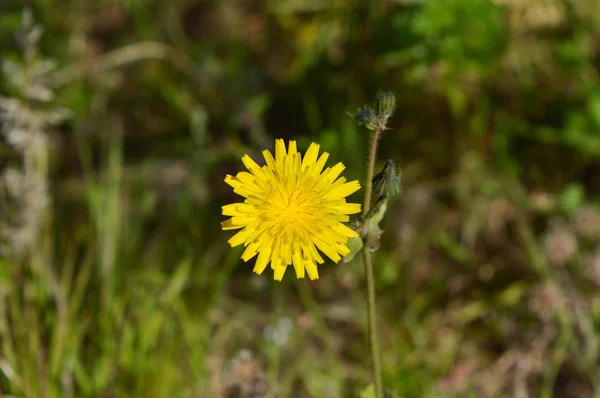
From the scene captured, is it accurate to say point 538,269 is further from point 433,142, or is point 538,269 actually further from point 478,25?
point 478,25

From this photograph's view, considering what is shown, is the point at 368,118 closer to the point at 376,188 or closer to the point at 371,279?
the point at 376,188

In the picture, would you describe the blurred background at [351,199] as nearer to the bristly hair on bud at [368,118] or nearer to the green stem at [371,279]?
the green stem at [371,279]

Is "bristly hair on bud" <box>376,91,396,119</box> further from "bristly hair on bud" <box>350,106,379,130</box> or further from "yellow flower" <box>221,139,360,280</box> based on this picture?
"yellow flower" <box>221,139,360,280</box>

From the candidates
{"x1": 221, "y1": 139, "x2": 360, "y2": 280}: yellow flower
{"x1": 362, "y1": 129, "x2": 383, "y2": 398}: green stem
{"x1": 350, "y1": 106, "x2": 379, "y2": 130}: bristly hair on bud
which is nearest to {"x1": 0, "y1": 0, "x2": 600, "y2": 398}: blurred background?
{"x1": 362, "y1": 129, "x2": 383, "y2": 398}: green stem

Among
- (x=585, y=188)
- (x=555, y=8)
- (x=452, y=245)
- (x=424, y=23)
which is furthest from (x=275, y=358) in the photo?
(x=555, y=8)

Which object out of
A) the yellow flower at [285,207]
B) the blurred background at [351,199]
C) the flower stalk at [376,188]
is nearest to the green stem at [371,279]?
the flower stalk at [376,188]

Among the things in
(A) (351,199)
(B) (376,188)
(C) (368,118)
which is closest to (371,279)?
(B) (376,188)

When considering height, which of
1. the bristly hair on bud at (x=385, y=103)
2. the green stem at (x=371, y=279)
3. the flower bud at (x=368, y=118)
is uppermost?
the bristly hair on bud at (x=385, y=103)

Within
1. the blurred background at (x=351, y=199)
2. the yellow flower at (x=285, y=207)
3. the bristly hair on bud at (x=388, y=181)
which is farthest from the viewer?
the blurred background at (x=351, y=199)
